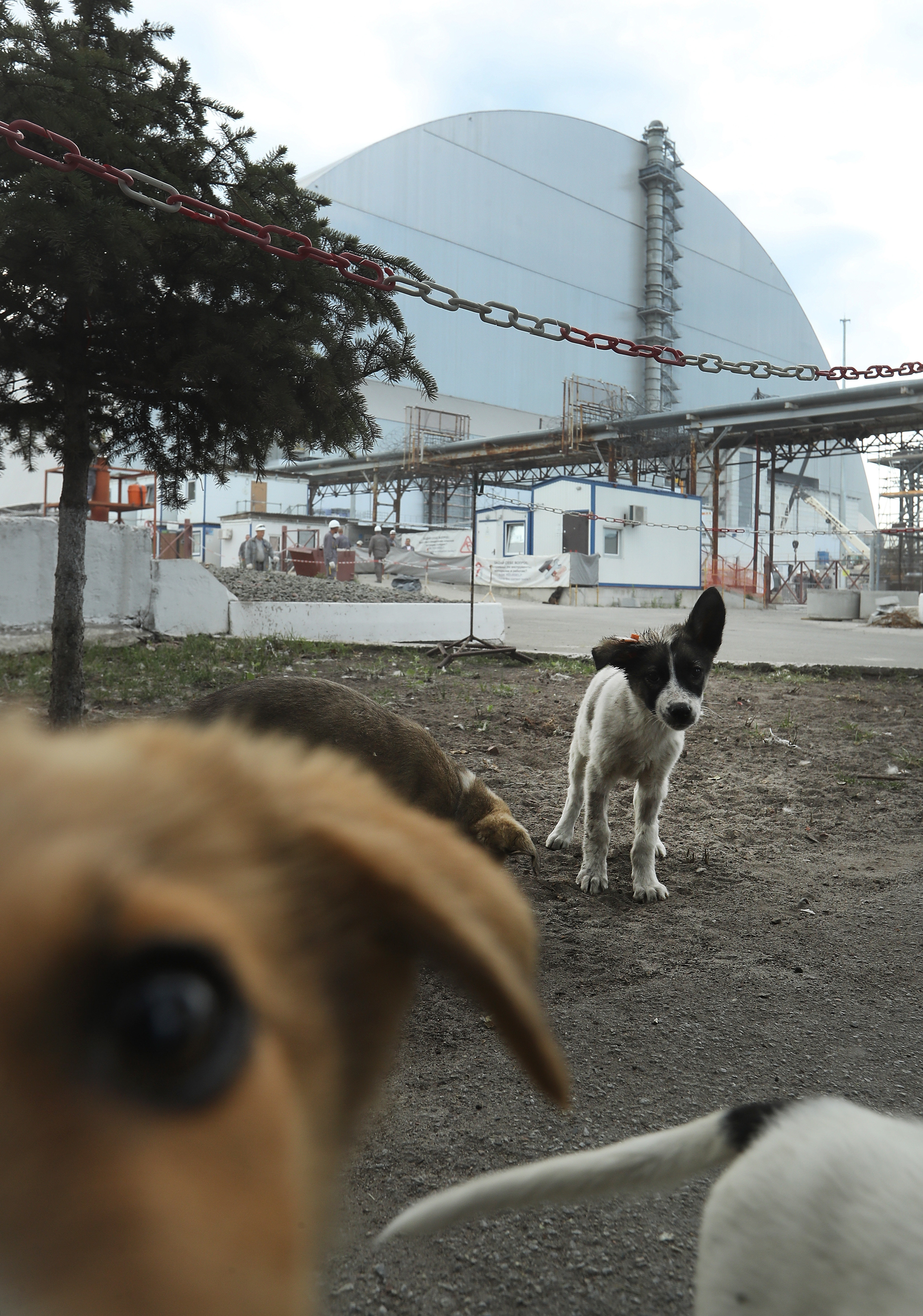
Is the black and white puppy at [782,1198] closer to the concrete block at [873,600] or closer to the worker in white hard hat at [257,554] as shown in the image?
the concrete block at [873,600]

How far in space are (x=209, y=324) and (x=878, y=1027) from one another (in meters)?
4.80

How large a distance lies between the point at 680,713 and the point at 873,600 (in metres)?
22.5

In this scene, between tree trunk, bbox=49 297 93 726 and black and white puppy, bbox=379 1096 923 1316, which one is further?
tree trunk, bbox=49 297 93 726

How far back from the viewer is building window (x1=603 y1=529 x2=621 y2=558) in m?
30.3

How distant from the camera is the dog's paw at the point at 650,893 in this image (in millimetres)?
4105

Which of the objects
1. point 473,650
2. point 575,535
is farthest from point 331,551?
point 473,650

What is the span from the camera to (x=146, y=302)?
5.15m

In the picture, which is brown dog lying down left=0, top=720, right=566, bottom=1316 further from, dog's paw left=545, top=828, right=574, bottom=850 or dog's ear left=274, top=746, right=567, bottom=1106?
dog's paw left=545, top=828, right=574, bottom=850

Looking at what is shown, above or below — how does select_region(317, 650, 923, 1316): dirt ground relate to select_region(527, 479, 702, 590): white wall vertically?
below

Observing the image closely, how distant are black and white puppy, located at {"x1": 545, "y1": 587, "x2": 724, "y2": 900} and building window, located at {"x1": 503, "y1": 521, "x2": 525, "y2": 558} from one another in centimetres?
2711

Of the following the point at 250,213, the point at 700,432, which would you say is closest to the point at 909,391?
the point at 700,432

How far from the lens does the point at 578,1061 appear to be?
259cm

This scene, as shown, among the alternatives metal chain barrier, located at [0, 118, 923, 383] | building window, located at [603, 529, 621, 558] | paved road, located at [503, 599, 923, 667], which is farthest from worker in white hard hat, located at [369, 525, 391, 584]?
metal chain barrier, located at [0, 118, 923, 383]

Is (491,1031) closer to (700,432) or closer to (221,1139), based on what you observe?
(221,1139)
